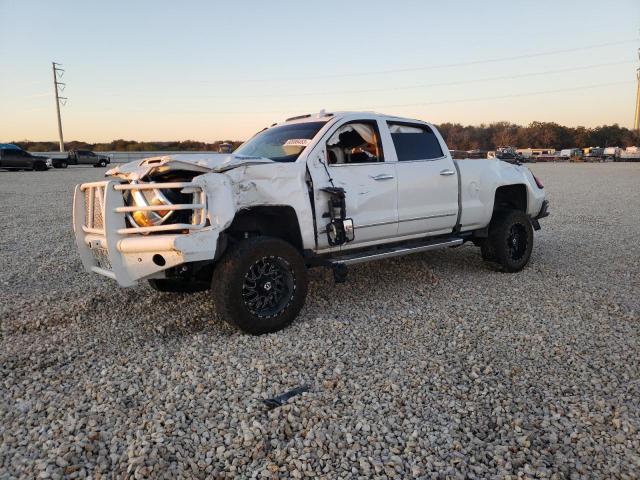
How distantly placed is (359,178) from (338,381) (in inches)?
87.4

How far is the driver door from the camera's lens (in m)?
4.71

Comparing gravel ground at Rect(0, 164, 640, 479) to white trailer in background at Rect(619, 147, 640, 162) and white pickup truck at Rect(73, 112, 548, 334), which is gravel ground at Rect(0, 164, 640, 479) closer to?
white pickup truck at Rect(73, 112, 548, 334)

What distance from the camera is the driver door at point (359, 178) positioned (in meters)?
4.71

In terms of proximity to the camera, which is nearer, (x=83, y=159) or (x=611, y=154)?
(x=83, y=159)

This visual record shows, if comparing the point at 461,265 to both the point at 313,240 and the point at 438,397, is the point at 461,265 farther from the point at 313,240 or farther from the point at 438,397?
the point at 438,397

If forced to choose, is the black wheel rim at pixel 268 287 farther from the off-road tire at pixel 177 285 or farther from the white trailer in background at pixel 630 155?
the white trailer in background at pixel 630 155

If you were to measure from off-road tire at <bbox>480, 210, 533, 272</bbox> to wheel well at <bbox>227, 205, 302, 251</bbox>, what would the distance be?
293 centimetres

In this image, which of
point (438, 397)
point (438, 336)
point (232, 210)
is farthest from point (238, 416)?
point (438, 336)

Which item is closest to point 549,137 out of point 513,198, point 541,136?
point 541,136

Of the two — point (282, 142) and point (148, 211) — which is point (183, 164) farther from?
point (282, 142)

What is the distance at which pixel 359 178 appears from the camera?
496cm

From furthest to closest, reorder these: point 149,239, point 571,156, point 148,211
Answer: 1. point 571,156
2. point 148,211
3. point 149,239

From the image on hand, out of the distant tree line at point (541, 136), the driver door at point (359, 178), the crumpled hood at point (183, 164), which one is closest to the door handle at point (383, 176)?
the driver door at point (359, 178)

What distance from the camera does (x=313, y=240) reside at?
4664 mm
